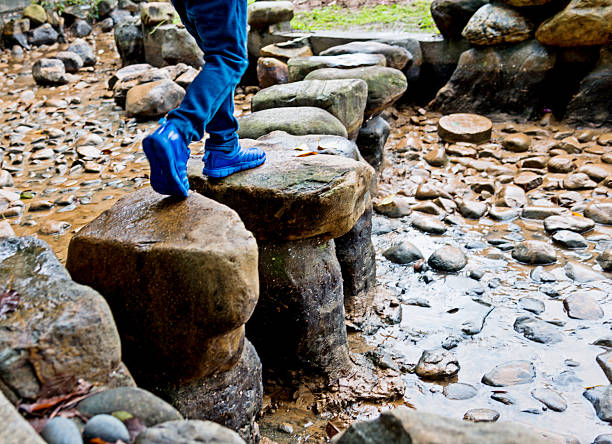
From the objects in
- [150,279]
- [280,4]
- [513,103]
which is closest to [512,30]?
[513,103]

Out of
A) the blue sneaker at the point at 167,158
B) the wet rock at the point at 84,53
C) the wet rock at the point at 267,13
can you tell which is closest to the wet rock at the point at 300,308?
the blue sneaker at the point at 167,158

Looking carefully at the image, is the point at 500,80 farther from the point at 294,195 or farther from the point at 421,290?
the point at 294,195

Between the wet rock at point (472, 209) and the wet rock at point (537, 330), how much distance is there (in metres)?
1.23


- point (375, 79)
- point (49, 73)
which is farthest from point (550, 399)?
point (49, 73)

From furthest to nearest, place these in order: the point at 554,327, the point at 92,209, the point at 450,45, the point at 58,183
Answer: the point at 450,45
the point at 58,183
the point at 92,209
the point at 554,327

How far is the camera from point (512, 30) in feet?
17.8

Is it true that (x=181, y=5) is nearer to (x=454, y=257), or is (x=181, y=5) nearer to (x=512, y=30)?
(x=454, y=257)

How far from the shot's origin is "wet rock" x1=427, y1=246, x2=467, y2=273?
347cm

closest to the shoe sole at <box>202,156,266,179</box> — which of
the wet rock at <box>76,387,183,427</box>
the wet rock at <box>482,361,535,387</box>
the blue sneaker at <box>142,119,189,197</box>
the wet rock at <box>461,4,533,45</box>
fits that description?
the blue sneaker at <box>142,119,189,197</box>

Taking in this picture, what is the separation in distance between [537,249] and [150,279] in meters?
2.62

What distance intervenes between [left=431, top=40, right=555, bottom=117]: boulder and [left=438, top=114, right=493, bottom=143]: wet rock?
0.31 metres

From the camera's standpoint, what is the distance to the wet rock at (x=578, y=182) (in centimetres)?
428

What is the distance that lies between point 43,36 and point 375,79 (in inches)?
336

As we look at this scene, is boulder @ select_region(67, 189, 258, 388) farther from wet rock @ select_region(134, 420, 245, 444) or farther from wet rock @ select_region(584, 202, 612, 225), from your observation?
wet rock @ select_region(584, 202, 612, 225)
